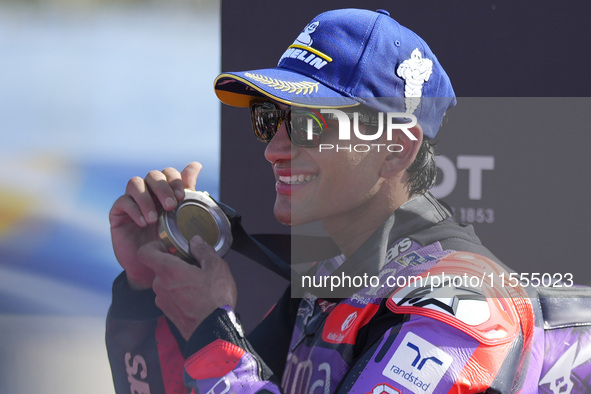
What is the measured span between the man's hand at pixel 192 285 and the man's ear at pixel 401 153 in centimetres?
44

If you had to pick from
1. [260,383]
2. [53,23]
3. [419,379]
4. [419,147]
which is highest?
[53,23]

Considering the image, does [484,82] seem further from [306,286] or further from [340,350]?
[340,350]

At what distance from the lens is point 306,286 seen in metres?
1.82

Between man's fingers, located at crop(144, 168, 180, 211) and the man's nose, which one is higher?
the man's nose

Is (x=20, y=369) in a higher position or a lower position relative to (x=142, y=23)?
lower

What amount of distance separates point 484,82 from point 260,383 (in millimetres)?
1210

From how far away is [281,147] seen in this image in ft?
5.32

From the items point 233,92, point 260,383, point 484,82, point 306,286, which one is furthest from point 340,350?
point 484,82

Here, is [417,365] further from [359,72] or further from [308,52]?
[308,52]

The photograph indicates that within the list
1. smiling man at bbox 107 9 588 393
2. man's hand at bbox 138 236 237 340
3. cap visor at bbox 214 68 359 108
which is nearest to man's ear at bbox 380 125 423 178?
smiling man at bbox 107 9 588 393

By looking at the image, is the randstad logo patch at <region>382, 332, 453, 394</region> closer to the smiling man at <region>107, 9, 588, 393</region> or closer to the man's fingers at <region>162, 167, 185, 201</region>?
the smiling man at <region>107, 9, 588, 393</region>

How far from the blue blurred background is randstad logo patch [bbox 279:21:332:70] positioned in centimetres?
64

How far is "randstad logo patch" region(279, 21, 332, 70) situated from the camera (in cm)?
152

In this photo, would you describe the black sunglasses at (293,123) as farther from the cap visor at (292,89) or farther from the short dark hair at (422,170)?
the short dark hair at (422,170)
